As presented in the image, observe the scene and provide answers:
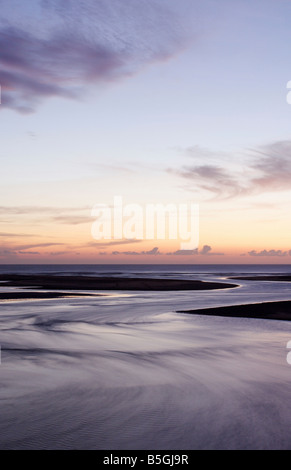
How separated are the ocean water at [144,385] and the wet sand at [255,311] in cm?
258

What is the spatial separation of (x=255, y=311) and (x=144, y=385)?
15.7 m

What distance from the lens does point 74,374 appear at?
1191 centimetres

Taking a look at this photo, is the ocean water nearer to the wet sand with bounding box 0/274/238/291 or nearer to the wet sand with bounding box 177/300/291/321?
the wet sand with bounding box 177/300/291/321

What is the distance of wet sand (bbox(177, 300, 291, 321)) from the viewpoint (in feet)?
77.8

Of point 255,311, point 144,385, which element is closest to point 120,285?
point 255,311

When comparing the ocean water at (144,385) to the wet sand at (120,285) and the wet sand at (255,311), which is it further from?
the wet sand at (120,285)

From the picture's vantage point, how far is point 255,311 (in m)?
25.4

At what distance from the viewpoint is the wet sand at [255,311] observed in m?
23.7
